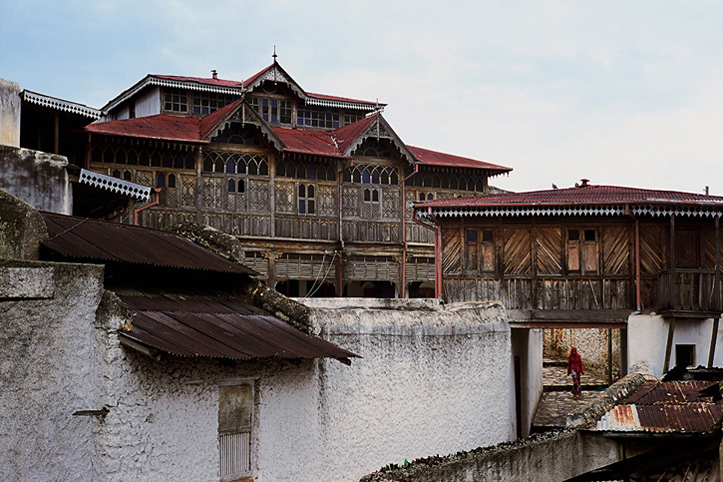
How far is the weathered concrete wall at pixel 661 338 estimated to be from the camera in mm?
19203

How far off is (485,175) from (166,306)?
2026 centimetres

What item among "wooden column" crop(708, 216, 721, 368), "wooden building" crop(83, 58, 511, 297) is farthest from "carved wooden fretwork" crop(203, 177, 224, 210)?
"wooden column" crop(708, 216, 721, 368)

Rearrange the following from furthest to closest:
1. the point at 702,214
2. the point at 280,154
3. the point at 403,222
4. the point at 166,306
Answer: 1. the point at 403,222
2. the point at 280,154
3. the point at 702,214
4. the point at 166,306

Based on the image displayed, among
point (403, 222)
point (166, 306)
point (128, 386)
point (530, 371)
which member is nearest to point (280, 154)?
point (403, 222)

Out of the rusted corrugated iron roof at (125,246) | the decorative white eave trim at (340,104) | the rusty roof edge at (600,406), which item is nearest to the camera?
the rusted corrugated iron roof at (125,246)

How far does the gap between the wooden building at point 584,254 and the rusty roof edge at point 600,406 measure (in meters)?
3.62

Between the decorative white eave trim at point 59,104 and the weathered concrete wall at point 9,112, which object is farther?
the decorative white eave trim at point 59,104

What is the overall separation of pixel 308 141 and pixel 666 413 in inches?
673

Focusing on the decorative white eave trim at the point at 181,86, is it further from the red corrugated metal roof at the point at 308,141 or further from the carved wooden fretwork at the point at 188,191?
the carved wooden fretwork at the point at 188,191

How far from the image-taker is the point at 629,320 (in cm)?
1969

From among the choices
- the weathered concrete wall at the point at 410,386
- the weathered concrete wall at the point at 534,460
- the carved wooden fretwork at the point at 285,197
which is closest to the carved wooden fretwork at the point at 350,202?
the carved wooden fretwork at the point at 285,197

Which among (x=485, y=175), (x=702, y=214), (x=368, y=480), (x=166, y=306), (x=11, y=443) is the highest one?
(x=485, y=175)

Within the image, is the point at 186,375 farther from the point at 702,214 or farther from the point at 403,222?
the point at 403,222

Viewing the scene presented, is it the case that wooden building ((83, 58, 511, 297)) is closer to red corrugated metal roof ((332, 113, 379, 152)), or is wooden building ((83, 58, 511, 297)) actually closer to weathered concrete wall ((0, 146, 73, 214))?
red corrugated metal roof ((332, 113, 379, 152))
